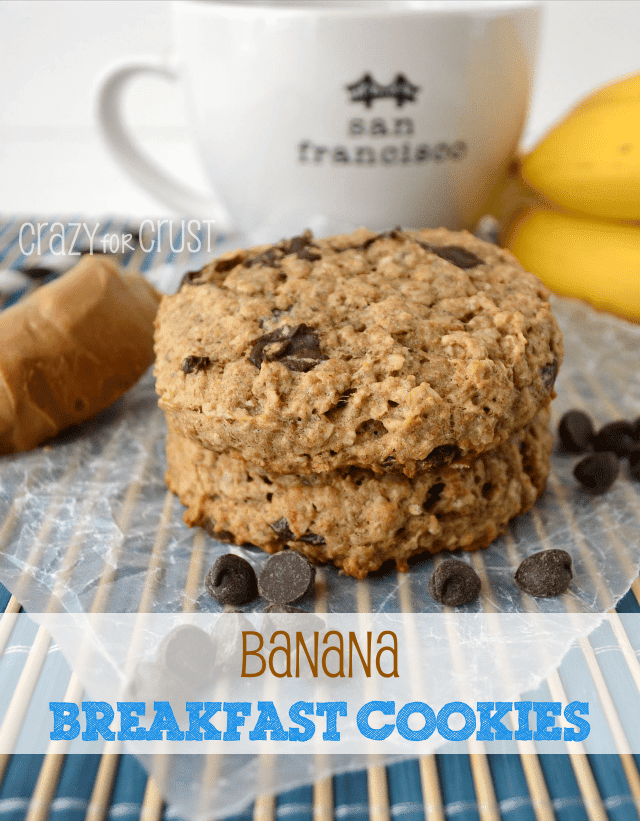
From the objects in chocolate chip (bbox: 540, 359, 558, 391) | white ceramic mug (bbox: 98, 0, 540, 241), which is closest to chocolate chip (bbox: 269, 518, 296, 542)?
chocolate chip (bbox: 540, 359, 558, 391)

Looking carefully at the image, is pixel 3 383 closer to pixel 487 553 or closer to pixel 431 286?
pixel 431 286

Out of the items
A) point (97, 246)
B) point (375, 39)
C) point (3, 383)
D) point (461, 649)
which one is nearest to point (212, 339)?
point (3, 383)

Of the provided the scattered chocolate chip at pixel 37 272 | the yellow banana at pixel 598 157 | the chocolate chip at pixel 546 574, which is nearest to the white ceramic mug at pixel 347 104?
the yellow banana at pixel 598 157

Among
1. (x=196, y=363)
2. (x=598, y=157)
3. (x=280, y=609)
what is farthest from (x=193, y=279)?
(x=598, y=157)

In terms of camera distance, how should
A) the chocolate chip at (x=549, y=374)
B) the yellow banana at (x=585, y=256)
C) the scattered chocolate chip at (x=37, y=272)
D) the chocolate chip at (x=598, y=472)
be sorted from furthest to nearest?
1. the scattered chocolate chip at (x=37, y=272)
2. the yellow banana at (x=585, y=256)
3. the chocolate chip at (x=598, y=472)
4. the chocolate chip at (x=549, y=374)

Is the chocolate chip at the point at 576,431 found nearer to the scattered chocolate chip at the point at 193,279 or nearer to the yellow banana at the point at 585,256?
the yellow banana at the point at 585,256

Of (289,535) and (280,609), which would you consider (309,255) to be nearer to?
(289,535)
